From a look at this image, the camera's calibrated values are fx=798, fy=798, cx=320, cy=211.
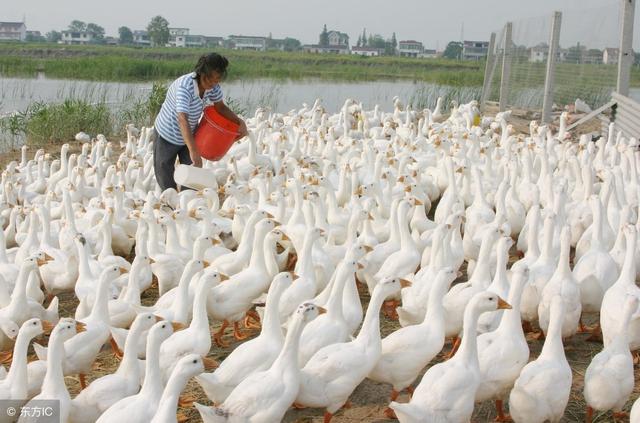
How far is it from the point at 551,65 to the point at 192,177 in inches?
353

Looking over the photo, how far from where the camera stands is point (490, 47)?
73.9ft

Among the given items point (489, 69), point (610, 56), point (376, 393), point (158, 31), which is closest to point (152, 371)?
point (376, 393)

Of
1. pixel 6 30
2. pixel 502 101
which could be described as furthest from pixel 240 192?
pixel 6 30

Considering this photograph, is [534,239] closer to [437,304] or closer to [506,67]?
[437,304]

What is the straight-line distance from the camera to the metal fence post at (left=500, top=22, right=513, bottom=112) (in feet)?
60.2

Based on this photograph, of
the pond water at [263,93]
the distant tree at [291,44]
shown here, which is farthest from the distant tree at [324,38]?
the pond water at [263,93]

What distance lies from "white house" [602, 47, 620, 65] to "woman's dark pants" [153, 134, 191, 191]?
7.55m

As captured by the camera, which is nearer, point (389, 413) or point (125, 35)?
point (389, 413)

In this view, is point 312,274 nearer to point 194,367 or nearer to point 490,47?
point 194,367

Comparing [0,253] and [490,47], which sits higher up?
[490,47]

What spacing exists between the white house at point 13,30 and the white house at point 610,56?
359ft

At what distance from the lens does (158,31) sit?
81.8 metres

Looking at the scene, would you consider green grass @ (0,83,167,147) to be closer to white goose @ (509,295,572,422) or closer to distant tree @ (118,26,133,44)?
white goose @ (509,295,572,422)

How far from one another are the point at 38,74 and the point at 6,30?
91.2 m
